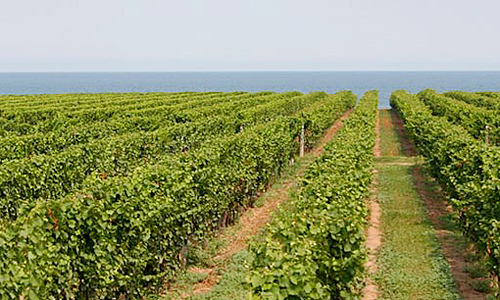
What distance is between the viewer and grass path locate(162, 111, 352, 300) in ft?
32.7

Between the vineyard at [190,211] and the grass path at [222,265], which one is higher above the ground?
the vineyard at [190,211]

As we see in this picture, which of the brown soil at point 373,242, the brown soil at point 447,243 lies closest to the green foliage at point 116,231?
the brown soil at point 373,242

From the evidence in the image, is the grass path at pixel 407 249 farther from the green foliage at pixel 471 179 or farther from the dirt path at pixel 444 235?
the green foliage at pixel 471 179

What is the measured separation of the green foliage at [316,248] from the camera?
20.4 feet

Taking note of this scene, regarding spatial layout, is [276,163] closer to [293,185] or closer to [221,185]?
[293,185]

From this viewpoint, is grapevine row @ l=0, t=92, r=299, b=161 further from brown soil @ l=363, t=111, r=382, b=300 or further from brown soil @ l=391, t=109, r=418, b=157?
brown soil @ l=391, t=109, r=418, b=157

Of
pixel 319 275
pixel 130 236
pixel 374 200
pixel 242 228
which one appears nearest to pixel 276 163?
pixel 374 200

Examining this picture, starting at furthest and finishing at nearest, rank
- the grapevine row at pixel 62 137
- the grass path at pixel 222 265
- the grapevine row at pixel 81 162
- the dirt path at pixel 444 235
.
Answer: the grapevine row at pixel 62 137, the grapevine row at pixel 81 162, the dirt path at pixel 444 235, the grass path at pixel 222 265

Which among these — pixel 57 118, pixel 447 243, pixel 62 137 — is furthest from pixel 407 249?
pixel 57 118

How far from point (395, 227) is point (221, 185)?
4278 millimetres

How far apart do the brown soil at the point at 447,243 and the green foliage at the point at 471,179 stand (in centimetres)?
47

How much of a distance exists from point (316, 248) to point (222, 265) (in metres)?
4.54

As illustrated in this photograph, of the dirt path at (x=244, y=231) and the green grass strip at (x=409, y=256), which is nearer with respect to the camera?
the green grass strip at (x=409, y=256)

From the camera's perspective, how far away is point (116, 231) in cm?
876
